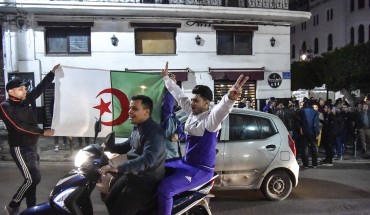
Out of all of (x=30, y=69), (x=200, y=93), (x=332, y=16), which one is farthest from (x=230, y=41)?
(x=332, y=16)

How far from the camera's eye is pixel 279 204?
683cm

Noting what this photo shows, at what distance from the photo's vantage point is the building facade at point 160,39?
52.0 ft

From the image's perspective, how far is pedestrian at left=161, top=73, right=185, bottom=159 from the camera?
19.6ft

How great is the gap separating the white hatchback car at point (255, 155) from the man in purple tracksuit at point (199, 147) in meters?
2.49

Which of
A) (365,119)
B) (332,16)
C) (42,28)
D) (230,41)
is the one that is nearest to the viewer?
(365,119)

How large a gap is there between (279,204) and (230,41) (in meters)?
11.9

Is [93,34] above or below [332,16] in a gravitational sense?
below

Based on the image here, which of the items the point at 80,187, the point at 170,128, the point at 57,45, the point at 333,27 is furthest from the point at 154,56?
the point at 333,27

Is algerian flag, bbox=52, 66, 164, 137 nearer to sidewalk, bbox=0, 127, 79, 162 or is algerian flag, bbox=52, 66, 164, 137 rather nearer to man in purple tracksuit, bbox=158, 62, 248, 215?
man in purple tracksuit, bbox=158, 62, 248, 215

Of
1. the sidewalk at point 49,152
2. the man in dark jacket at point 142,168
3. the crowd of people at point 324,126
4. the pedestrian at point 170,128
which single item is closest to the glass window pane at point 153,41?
the sidewalk at point 49,152

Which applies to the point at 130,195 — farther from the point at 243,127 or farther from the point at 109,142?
the point at 243,127

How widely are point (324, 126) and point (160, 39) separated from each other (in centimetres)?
832

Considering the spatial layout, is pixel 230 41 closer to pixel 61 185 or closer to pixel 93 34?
pixel 93 34

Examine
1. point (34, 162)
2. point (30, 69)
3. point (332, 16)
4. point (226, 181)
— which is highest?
point (332, 16)
